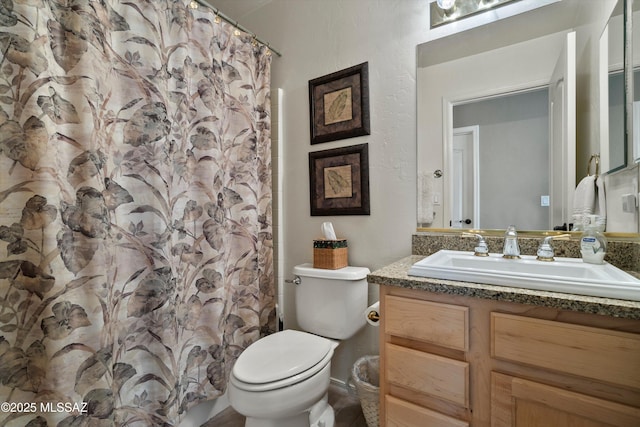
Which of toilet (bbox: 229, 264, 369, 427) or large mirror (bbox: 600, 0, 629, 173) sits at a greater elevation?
large mirror (bbox: 600, 0, 629, 173)

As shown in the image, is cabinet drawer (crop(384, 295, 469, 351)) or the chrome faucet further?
Answer: the chrome faucet

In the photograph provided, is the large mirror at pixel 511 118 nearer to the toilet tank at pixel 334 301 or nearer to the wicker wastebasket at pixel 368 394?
the toilet tank at pixel 334 301

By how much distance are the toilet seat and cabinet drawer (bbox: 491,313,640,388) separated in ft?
2.20

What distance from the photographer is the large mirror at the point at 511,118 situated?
109cm

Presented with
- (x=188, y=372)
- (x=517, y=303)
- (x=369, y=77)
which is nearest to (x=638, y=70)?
(x=517, y=303)

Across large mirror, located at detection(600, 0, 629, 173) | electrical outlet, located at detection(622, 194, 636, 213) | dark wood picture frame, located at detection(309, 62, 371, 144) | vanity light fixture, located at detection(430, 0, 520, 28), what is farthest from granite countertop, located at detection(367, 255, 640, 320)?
vanity light fixture, located at detection(430, 0, 520, 28)

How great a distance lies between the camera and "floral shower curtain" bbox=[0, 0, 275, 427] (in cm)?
90

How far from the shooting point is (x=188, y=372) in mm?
1297

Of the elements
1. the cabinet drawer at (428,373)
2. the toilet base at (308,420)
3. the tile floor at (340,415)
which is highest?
the cabinet drawer at (428,373)

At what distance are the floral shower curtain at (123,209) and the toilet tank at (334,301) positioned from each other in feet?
1.08

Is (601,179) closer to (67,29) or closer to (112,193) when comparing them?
(112,193)

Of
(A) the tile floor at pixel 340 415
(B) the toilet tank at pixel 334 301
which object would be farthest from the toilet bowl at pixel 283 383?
(A) the tile floor at pixel 340 415

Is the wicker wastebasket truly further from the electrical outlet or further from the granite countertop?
the electrical outlet

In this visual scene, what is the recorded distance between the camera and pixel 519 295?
2.45ft
